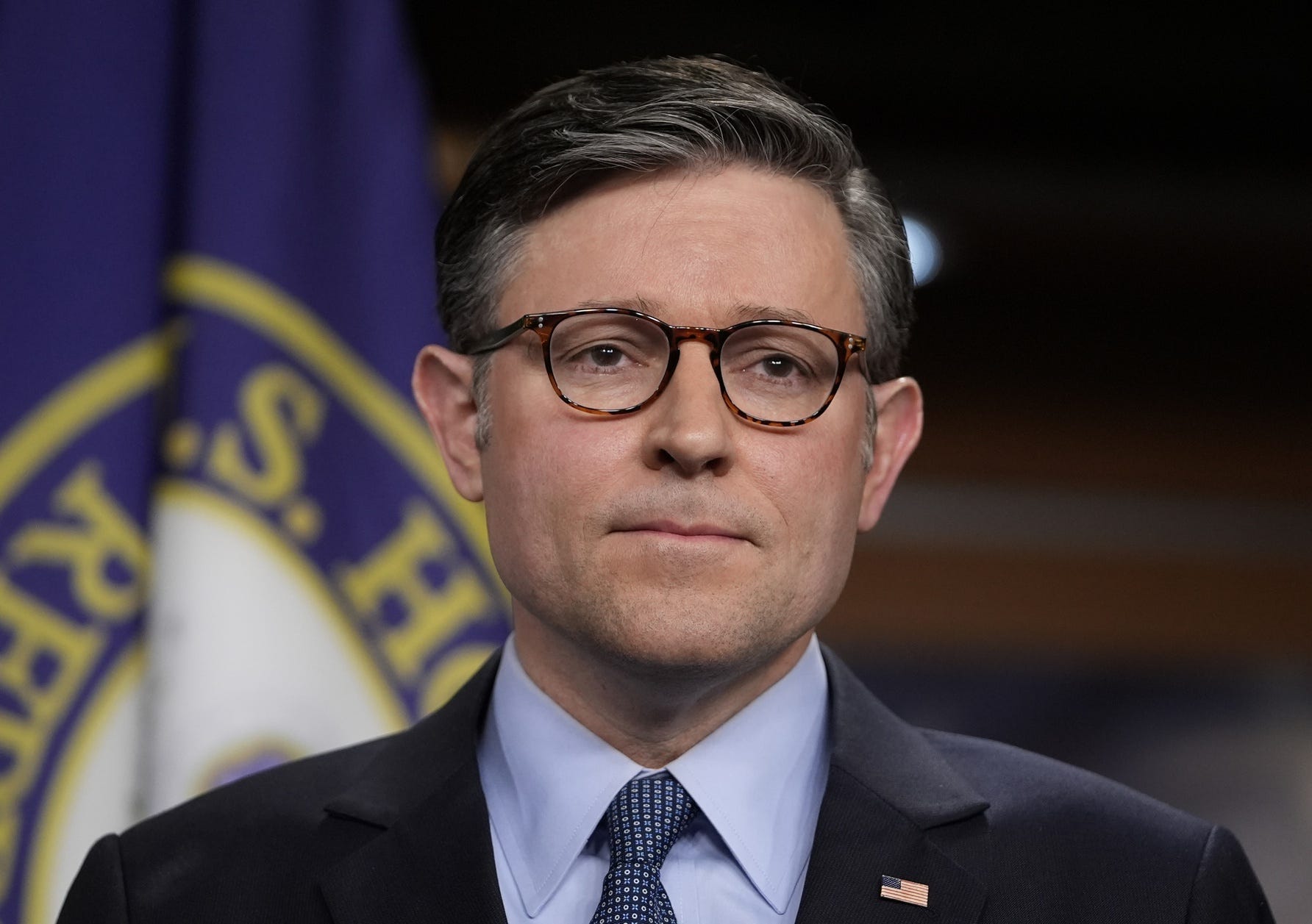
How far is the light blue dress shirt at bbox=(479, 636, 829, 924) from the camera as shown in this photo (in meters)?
1.61

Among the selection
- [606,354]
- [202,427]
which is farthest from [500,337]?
[202,427]

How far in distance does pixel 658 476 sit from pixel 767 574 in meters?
0.15

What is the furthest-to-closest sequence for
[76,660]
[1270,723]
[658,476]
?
[1270,723]
[76,660]
[658,476]

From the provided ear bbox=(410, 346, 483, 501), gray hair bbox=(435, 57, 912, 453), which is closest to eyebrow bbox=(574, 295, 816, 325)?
gray hair bbox=(435, 57, 912, 453)

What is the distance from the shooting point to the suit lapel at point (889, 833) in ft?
5.20

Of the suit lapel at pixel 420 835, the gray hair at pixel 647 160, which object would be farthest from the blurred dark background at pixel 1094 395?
the suit lapel at pixel 420 835

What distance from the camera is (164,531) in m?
2.40

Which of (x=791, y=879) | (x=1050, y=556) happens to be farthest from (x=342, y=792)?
(x=1050, y=556)

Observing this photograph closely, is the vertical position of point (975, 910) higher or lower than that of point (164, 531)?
lower

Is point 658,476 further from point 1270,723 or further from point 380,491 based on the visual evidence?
point 1270,723

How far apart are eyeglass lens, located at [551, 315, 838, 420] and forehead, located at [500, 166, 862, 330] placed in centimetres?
3

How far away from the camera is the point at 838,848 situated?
5.32ft

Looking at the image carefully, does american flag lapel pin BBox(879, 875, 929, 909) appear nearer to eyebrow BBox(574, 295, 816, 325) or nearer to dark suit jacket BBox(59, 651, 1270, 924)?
dark suit jacket BBox(59, 651, 1270, 924)

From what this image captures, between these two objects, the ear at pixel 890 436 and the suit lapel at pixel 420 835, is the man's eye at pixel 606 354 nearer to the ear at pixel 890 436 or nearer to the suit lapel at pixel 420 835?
the ear at pixel 890 436
